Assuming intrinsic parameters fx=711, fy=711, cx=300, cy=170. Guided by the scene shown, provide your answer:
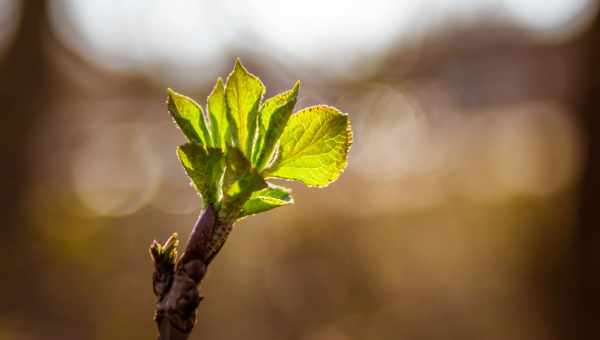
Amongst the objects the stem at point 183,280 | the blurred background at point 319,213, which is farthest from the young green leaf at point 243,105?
the blurred background at point 319,213

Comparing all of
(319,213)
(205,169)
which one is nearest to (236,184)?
(205,169)

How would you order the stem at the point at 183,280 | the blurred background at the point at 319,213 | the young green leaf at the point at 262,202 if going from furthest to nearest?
the blurred background at the point at 319,213, the young green leaf at the point at 262,202, the stem at the point at 183,280

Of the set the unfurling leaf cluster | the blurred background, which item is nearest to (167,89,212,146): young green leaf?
the unfurling leaf cluster

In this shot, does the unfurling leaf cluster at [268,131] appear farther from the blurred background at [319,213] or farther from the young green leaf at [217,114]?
the blurred background at [319,213]

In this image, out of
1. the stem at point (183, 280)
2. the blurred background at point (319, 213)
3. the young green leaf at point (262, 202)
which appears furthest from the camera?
the blurred background at point (319, 213)

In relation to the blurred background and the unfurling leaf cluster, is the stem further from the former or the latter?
the blurred background

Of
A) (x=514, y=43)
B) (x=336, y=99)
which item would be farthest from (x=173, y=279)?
(x=514, y=43)

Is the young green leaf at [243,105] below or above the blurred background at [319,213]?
below
